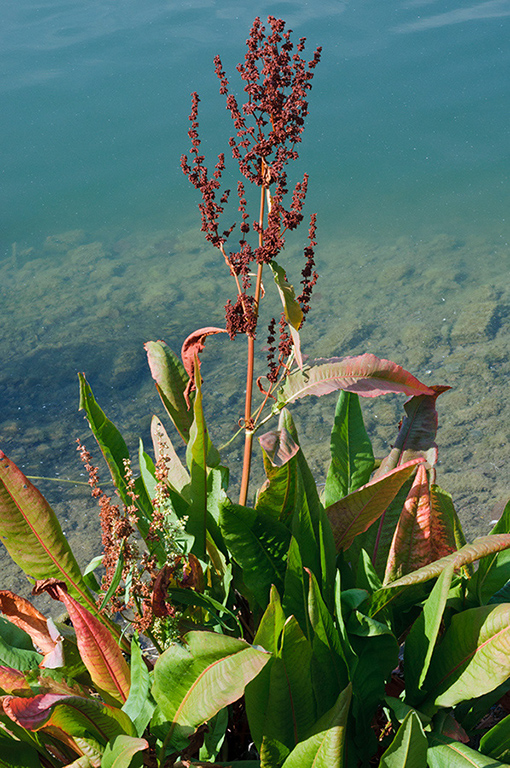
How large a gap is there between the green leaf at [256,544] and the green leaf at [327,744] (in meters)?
0.26

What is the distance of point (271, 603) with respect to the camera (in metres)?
0.80

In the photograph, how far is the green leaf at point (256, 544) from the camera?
1.00 meters

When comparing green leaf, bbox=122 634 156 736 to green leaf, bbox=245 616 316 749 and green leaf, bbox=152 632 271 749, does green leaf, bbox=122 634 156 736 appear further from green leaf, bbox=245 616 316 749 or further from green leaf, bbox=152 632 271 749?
green leaf, bbox=245 616 316 749

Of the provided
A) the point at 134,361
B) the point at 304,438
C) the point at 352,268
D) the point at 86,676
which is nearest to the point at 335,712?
the point at 86,676

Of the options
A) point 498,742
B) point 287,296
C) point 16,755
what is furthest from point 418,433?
point 16,755

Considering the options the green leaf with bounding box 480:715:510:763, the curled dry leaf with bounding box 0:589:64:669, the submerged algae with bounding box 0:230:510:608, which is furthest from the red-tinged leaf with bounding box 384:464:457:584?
the submerged algae with bounding box 0:230:510:608

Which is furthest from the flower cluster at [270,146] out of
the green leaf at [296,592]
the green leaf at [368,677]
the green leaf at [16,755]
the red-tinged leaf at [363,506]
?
the green leaf at [16,755]

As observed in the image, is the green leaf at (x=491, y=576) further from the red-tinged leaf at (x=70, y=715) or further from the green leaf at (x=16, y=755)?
the green leaf at (x=16, y=755)

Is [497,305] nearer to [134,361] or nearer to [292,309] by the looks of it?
[134,361]

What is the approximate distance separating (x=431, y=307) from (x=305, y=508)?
112 inches

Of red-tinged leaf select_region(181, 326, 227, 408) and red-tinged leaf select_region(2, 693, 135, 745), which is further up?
red-tinged leaf select_region(181, 326, 227, 408)

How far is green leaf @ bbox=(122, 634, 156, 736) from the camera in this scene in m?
0.92

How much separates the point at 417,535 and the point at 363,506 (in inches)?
3.7

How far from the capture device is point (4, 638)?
113 centimetres
